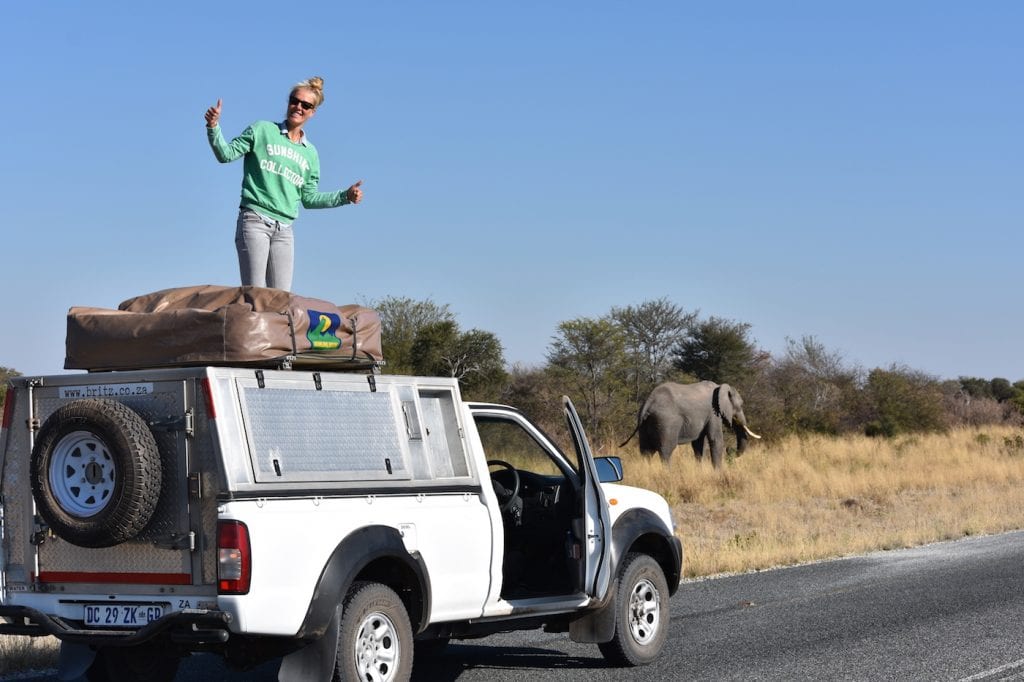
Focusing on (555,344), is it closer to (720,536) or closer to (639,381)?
(639,381)

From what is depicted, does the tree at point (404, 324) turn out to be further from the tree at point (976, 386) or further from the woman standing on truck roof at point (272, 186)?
the tree at point (976, 386)

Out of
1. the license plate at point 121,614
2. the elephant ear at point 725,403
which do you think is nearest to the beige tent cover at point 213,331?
the license plate at point 121,614

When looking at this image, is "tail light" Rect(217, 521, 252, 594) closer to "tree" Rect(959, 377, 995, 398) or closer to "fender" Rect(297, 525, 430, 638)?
"fender" Rect(297, 525, 430, 638)

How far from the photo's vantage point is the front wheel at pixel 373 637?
7402 millimetres

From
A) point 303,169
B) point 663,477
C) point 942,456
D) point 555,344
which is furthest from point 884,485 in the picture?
point 303,169

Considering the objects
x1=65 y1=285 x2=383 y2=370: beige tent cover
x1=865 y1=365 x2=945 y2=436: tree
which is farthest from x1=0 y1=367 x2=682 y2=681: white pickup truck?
x1=865 y1=365 x2=945 y2=436: tree

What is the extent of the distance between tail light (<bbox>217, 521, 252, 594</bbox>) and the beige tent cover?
1007 millimetres

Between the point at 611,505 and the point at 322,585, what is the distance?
9.75ft

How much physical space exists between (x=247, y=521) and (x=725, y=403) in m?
29.6

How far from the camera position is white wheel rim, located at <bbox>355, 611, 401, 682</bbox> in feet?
24.7

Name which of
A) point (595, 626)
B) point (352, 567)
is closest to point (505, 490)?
point (595, 626)

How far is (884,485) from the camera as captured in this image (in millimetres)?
28203

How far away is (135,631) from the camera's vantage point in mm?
Answer: 7125

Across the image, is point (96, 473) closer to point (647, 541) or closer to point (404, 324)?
point (647, 541)
